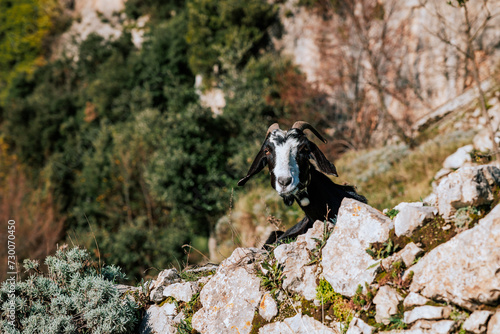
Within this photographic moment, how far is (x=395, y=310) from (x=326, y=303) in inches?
21.8

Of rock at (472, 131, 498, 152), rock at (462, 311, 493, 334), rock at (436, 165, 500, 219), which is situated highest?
rock at (436, 165, 500, 219)

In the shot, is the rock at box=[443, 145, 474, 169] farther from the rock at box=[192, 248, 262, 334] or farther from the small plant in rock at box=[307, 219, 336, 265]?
the rock at box=[192, 248, 262, 334]

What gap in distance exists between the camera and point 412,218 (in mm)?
2738

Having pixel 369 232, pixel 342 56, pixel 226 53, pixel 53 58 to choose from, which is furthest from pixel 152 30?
pixel 369 232

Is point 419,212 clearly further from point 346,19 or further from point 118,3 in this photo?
point 118,3

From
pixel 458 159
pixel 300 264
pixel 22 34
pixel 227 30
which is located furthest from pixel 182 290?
pixel 22 34

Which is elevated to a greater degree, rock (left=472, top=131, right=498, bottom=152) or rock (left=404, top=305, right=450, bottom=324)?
rock (left=404, top=305, right=450, bottom=324)

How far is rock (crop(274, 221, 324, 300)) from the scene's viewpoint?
123 inches

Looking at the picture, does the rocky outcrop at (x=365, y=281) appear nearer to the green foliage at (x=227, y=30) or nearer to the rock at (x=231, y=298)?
the rock at (x=231, y=298)

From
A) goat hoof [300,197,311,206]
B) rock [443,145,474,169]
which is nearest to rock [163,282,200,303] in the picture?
goat hoof [300,197,311,206]

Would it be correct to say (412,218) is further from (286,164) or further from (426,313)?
(286,164)

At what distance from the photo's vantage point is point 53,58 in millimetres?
28250

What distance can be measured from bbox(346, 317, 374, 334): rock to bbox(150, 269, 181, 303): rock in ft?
6.15

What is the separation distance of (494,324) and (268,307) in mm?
1596
